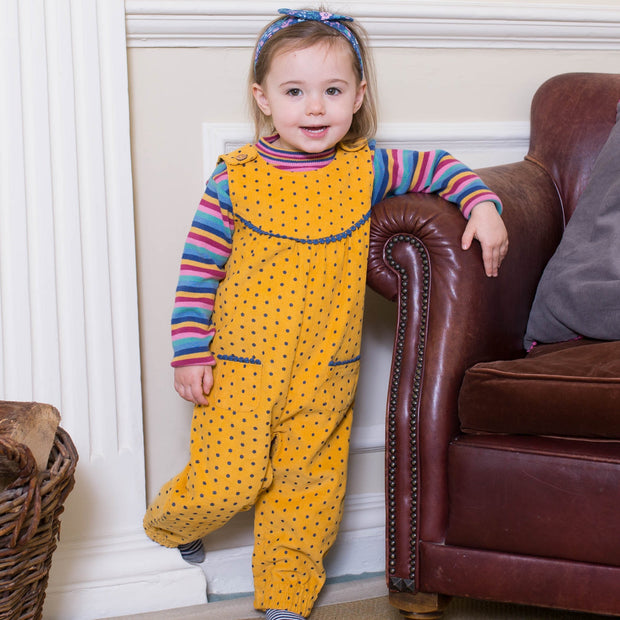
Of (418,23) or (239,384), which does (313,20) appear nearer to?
(418,23)

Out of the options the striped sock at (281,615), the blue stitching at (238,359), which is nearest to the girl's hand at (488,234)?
the blue stitching at (238,359)

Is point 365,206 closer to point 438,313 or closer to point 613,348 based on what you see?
point 438,313

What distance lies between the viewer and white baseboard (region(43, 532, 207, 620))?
5.21ft

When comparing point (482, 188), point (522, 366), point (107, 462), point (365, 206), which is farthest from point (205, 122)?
point (522, 366)

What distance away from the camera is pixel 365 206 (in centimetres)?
141

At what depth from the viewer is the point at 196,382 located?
1401 millimetres

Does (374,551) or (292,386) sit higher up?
(292,386)

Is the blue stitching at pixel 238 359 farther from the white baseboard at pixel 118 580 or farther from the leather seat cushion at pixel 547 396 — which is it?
the white baseboard at pixel 118 580

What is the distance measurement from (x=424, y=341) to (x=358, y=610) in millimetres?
605

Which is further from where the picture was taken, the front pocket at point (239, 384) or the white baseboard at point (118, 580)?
the white baseboard at point (118, 580)

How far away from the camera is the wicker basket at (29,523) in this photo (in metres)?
1.06

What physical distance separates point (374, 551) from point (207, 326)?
731 mm

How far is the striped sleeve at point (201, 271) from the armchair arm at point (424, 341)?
265 millimetres

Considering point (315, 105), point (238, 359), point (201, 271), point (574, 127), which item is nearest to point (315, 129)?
point (315, 105)
